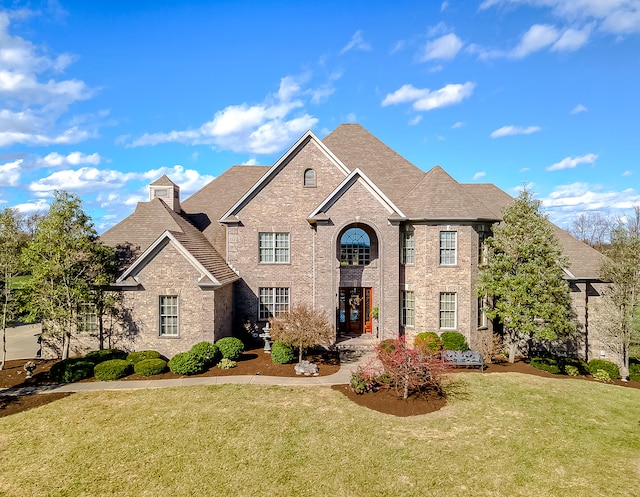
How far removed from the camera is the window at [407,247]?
70.6 ft

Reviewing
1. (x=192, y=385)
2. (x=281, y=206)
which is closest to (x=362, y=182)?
(x=281, y=206)

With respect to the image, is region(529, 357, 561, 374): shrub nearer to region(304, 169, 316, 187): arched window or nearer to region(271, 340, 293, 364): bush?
region(271, 340, 293, 364): bush


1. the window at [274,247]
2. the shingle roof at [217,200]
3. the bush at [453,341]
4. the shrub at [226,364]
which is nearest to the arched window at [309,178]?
the window at [274,247]

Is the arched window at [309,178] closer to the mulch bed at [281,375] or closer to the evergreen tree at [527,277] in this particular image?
the mulch bed at [281,375]

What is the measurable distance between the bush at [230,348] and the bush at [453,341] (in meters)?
10.9

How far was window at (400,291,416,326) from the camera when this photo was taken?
2144 cm

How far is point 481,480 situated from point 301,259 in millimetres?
15550

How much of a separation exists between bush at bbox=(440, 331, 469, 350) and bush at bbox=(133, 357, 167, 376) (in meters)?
14.4

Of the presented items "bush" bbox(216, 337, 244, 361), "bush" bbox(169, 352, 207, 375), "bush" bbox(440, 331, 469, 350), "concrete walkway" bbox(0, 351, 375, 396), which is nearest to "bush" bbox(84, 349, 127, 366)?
"concrete walkway" bbox(0, 351, 375, 396)

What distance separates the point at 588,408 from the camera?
13695 mm

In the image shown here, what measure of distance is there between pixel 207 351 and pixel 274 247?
7.87 metres

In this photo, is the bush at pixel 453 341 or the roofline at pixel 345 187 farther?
the roofline at pixel 345 187

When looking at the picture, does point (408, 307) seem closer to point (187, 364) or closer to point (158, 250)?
point (187, 364)

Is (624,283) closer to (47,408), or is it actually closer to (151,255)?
(151,255)
